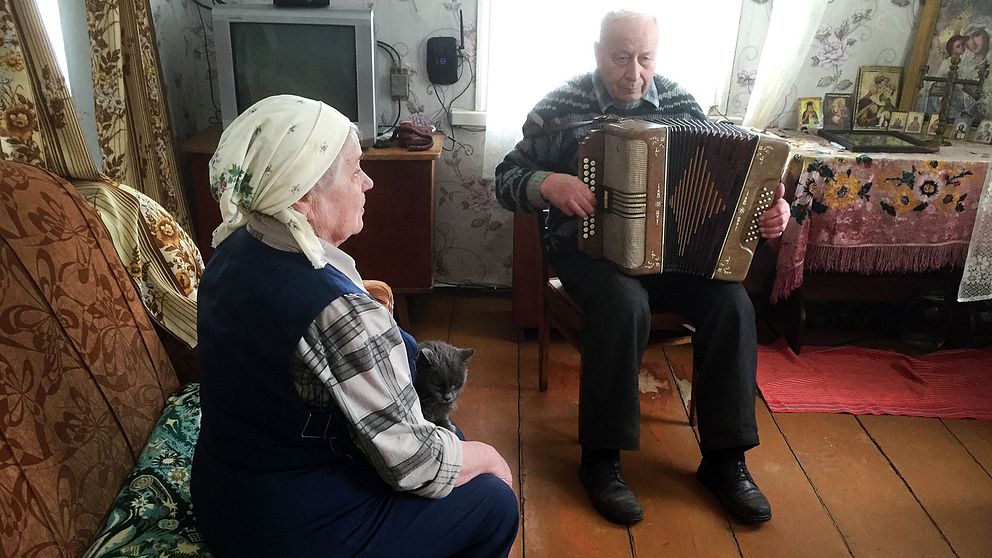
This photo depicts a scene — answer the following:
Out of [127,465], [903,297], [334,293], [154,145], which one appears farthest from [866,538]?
[154,145]

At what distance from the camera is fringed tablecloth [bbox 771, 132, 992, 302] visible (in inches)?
93.4

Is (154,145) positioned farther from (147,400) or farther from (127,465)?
(127,465)

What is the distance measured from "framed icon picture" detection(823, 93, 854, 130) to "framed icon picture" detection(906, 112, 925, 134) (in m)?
0.19

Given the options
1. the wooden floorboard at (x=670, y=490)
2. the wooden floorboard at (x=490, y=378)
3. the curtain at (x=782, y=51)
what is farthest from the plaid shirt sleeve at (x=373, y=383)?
the curtain at (x=782, y=51)

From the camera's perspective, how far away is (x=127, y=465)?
1.28 meters

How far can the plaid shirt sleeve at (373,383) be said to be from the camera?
1027mm

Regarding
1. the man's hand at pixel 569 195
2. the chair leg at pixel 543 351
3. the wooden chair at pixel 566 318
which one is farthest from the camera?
the chair leg at pixel 543 351

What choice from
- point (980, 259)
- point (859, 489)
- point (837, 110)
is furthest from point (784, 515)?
point (837, 110)

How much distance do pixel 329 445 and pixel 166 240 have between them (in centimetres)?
67

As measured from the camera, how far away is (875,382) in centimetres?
244

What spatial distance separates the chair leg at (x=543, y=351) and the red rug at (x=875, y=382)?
0.69 meters

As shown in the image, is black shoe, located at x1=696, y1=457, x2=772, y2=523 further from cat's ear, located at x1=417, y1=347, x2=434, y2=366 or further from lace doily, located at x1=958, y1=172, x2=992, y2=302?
lace doily, located at x1=958, y1=172, x2=992, y2=302

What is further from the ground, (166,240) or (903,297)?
(166,240)

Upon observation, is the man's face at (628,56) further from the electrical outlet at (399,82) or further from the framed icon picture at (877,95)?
the framed icon picture at (877,95)
